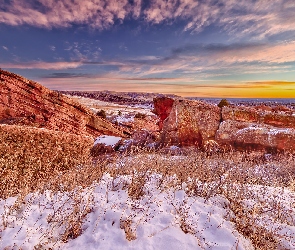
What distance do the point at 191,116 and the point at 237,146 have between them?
8.91 feet

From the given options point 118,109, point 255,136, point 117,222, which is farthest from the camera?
point 118,109

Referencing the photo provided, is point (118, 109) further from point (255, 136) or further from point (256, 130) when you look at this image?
point (255, 136)

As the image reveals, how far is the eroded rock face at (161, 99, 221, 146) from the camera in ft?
45.7

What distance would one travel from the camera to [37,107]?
1477 centimetres

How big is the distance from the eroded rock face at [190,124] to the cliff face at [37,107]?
17.3ft

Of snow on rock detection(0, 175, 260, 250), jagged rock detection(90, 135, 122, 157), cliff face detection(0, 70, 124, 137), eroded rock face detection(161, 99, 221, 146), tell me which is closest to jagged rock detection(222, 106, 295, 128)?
eroded rock face detection(161, 99, 221, 146)

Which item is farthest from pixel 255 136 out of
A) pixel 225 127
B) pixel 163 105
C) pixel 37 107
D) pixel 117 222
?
pixel 37 107

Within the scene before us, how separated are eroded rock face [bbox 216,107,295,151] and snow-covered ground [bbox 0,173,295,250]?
8.12 meters

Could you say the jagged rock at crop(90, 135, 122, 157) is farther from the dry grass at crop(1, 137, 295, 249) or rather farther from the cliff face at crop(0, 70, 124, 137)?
the dry grass at crop(1, 137, 295, 249)

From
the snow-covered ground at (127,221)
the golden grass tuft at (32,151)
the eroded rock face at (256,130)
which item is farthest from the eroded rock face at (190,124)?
the snow-covered ground at (127,221)

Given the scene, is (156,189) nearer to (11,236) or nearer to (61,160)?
(11,236)

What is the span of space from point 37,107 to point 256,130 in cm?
1109

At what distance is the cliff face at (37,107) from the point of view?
45.9 ft

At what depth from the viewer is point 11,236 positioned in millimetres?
3541
